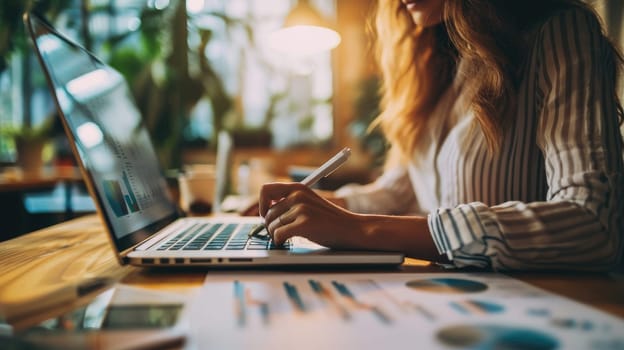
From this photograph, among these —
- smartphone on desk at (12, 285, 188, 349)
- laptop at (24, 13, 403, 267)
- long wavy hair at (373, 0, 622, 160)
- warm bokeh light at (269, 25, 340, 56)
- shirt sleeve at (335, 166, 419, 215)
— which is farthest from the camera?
warm bokeh light at (269, 25, 340, 56)

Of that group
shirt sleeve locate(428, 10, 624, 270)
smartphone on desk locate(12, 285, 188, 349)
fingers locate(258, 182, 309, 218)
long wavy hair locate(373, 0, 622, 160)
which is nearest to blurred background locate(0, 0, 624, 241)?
long wavy hair locate(373, 0, 622, 160)

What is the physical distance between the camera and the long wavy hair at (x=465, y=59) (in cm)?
66

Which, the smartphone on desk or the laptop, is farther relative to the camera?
the laptop

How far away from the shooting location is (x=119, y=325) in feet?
1.01

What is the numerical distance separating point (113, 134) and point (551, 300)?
2.14ft

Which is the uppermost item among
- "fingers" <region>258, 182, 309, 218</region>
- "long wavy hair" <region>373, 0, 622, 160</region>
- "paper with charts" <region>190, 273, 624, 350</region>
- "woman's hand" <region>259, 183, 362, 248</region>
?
"long wavy hair" <region>373, 0, 622, 160</region>

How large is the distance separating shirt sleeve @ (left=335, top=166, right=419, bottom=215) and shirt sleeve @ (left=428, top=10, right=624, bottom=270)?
56 cm

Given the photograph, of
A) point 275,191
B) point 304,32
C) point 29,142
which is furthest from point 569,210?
point 29,142

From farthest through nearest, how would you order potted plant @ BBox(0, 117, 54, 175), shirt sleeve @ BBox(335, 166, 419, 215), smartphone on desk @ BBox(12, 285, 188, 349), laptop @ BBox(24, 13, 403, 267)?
potted plant @ BBox(0, 117, 54, 175) → shirt sleeve @ BBox(335, 166, 419, 215) → laptop @ BBox(24, 13, 403, 267) → smartphone on desk @ BBox(12, 285, 188, 349)

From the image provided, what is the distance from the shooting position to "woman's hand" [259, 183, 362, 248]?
51cm

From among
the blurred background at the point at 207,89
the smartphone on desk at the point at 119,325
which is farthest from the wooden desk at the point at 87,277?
the blurred background at the point at 207,89

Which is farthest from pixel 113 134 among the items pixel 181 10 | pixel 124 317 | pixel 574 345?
pixel 181 10

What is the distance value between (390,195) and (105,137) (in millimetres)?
750

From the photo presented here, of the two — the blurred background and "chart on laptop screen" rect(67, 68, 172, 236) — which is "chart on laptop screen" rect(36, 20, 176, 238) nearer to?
"chart on laptop screen" rect(67, 68, 172, 236)
